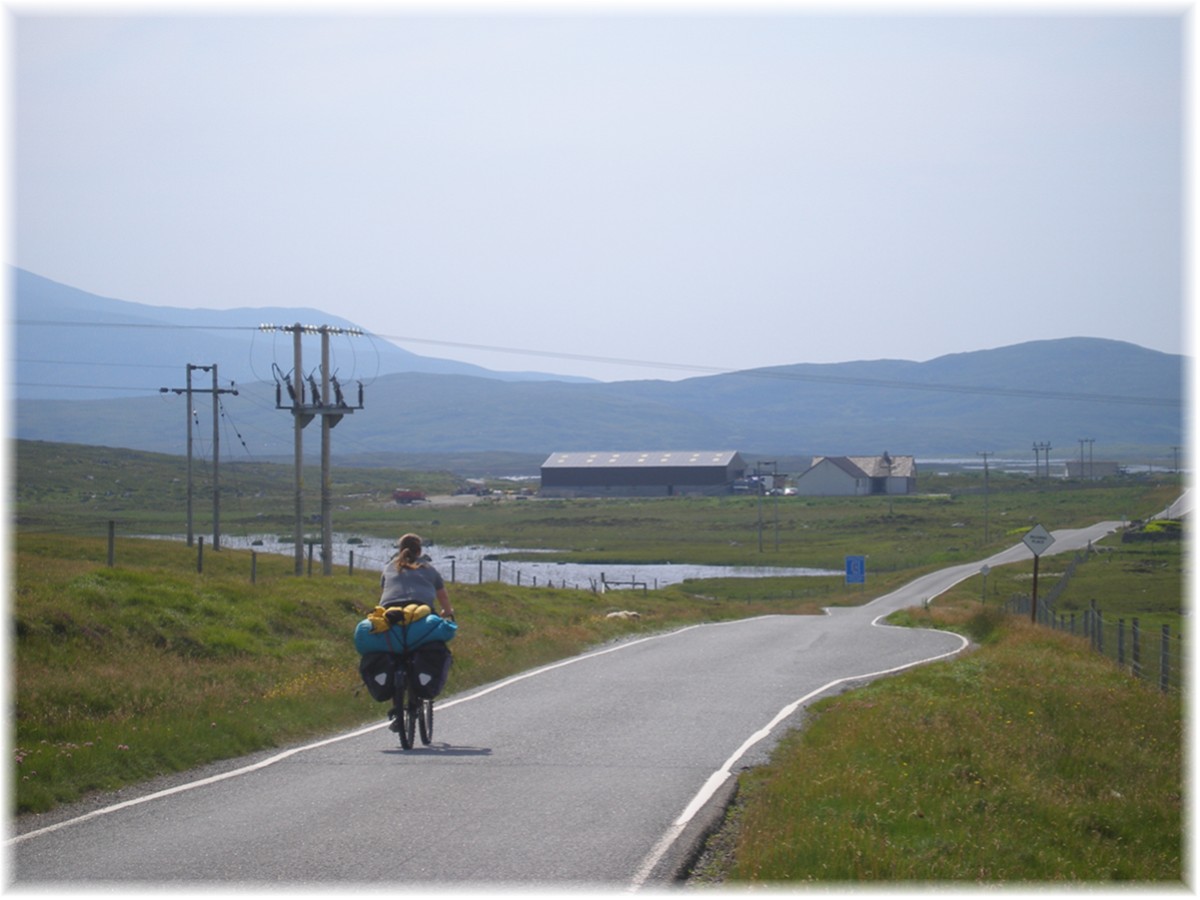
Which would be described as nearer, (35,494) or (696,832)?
(696,832)

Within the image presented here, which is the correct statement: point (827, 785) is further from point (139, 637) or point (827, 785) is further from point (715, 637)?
point (715, 637)

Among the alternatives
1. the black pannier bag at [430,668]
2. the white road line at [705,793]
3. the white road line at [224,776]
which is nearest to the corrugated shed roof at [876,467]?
the white road line at [705,793]

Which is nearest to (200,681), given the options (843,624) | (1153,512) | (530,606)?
(530,606)

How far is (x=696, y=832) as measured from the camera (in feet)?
30.4

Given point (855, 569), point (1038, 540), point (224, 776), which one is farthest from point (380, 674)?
point (855, 569)

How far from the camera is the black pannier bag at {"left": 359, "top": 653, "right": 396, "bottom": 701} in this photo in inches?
498

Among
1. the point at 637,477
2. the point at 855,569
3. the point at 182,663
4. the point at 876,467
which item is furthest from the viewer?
the point at 637,477

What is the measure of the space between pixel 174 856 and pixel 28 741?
439 centimetres

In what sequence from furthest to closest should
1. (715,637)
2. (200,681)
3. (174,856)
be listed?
1. (715,637)
2. (200,681)
3. (174,856)

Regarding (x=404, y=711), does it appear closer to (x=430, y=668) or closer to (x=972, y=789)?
(x=430, y=668)

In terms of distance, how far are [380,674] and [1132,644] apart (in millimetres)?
18358

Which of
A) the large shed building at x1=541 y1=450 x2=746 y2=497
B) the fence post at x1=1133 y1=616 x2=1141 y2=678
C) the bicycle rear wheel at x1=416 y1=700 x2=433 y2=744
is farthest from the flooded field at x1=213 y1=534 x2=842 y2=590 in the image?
the large shed building at x1=541 y1=450 x2=746 y2=497

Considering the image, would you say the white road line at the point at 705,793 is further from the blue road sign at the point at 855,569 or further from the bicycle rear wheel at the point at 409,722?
the blue road sign at the point at 855,569

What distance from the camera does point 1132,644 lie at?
25469 millimetres
